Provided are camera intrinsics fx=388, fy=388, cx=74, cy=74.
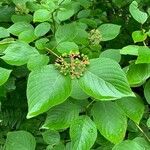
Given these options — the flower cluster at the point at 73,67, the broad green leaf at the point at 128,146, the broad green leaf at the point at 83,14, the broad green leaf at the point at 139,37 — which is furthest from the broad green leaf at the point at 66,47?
the broad green leaf at the point at 83,14

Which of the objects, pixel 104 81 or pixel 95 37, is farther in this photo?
pixel 95 37

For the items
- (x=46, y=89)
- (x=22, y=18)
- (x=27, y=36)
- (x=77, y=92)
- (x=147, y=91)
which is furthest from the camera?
(x=22, y=18)

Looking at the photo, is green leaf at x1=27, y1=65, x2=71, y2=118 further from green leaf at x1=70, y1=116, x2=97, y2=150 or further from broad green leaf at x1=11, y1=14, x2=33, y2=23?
broad green leaf at x1=11, y1=14, x2=33, y2=23

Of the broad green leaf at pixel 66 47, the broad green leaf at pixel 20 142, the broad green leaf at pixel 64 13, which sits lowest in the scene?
the broad green leaf at pixel 20 142

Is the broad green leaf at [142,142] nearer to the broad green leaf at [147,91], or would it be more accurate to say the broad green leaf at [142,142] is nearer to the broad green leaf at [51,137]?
the broad green leaf at [147,91]

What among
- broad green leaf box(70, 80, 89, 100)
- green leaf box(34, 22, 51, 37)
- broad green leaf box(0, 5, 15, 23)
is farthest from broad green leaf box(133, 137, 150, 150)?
broad green leaf box(0, 5, 15, 23)

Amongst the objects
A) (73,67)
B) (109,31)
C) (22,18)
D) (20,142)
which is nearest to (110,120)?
(73,67)

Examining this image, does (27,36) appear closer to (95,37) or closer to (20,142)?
(95,37)
